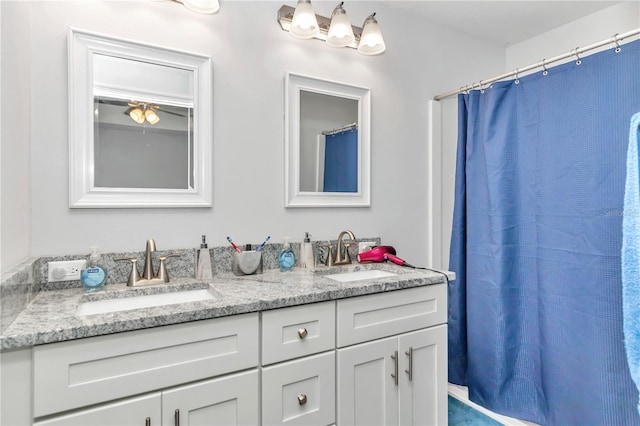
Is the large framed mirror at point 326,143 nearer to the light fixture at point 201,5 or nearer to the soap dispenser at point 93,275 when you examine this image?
the light fixture at point 201,5

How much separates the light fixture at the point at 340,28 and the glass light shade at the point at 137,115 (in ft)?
3.28

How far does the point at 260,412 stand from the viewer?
3.94 ft

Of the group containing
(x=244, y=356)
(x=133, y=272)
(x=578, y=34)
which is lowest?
(x=244, y=356)

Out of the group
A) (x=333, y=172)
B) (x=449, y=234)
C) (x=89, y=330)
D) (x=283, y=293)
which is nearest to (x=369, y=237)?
(x=333, y=172)

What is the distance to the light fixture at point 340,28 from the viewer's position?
1793 mm

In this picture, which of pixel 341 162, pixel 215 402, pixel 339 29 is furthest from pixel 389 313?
pixel 339 29

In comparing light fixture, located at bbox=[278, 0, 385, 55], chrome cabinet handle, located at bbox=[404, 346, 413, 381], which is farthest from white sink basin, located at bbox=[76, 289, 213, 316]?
light fixture, located at bbox=[278, 0, 385, 55]

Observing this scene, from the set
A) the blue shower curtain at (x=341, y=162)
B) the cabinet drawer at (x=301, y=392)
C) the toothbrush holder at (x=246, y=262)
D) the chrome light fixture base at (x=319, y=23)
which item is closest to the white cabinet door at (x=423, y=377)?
the cabinet drawer at (x=301, y=392)

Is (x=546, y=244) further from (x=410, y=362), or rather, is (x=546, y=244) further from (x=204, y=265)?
(x=204, y=265)

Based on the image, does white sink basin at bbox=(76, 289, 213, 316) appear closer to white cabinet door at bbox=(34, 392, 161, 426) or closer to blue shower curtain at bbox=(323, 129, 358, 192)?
white cabinet door at bbox=(34, 392, 161, 426)

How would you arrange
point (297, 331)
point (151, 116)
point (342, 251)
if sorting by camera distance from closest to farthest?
point (297, 331) < point (151, 116) < point (342, 251)

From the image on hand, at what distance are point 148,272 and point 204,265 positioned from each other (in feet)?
0.72

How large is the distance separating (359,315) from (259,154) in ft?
2.94

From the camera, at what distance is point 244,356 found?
118 centimetres
